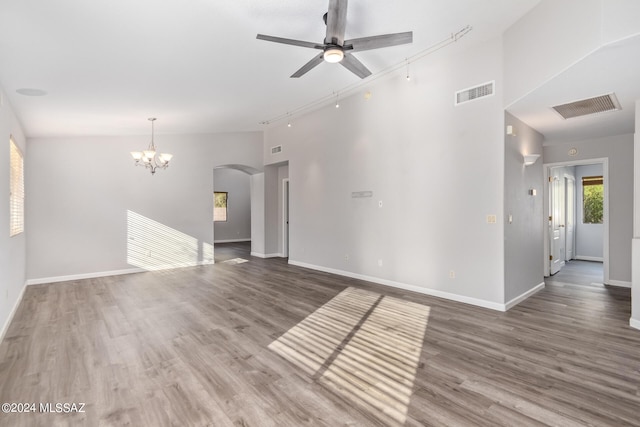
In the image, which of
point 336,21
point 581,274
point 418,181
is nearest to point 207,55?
point 336,21

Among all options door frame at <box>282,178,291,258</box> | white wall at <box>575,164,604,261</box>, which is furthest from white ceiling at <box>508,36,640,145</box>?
door frame at <box>282,178,291,258</box>

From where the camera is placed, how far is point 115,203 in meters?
6.96

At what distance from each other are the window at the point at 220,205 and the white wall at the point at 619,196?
10.7 m

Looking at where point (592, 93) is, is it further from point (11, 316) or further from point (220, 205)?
point (220, 205)

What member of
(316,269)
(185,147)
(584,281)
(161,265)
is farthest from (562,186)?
(161,265)

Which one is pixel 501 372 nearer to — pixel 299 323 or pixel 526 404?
pixel 526 404

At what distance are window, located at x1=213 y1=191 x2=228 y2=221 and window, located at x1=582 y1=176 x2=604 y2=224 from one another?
11522mm

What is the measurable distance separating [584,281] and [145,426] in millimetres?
7177

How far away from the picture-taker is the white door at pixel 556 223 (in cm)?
675

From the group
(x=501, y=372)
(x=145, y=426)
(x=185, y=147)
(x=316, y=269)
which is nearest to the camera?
(x=145, y=426)

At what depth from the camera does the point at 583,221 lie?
28.4 ft

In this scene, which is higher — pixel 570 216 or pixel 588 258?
pixel 570 216

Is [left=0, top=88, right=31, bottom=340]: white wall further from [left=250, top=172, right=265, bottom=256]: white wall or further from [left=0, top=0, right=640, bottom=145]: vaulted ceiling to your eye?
[left=250, top=172, right=265, bottom=256]: white wall

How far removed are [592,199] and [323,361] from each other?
29.9ft
